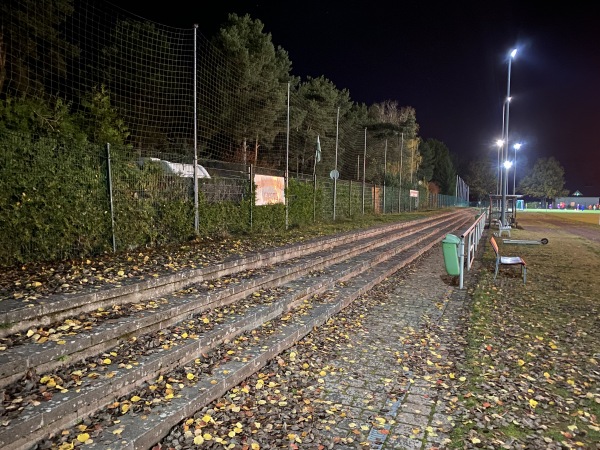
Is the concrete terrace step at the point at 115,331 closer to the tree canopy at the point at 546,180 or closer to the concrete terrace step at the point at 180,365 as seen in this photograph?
the concrete terrace step at the point at 180,365

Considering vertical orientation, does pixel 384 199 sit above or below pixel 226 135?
below

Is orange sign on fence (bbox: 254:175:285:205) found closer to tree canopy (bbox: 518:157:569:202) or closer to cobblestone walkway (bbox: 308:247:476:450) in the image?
cobblestone walkway (bbox: 308:247:476:450)

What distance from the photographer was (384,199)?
27484mm

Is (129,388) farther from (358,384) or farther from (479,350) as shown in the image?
(479,350)

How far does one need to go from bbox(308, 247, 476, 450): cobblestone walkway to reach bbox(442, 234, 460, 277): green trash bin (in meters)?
1.53

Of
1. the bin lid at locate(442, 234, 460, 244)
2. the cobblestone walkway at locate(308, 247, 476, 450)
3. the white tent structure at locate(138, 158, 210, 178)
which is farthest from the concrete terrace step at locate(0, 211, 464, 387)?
the bin lid at locate(442, 234, 460, 244)

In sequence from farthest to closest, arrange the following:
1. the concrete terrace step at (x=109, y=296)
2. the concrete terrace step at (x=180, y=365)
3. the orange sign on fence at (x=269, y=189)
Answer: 1. the orange sign on fence at (x=269, y=189)
2. the concrete terrace step at (x=109, y=296)
3. the concrete terrace step at (x=180, y=365)

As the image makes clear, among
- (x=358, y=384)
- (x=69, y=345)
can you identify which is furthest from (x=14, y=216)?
(x=358, y=384)

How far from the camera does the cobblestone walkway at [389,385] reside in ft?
9.38

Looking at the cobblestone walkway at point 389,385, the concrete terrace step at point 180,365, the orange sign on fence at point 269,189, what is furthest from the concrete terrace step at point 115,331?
the orange sign on fence at point 269,189

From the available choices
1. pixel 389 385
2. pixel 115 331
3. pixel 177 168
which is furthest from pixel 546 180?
pixel 115 331

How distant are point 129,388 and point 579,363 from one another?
4403mm

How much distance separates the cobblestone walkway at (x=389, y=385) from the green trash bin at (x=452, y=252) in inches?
60.4

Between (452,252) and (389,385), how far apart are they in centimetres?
467
